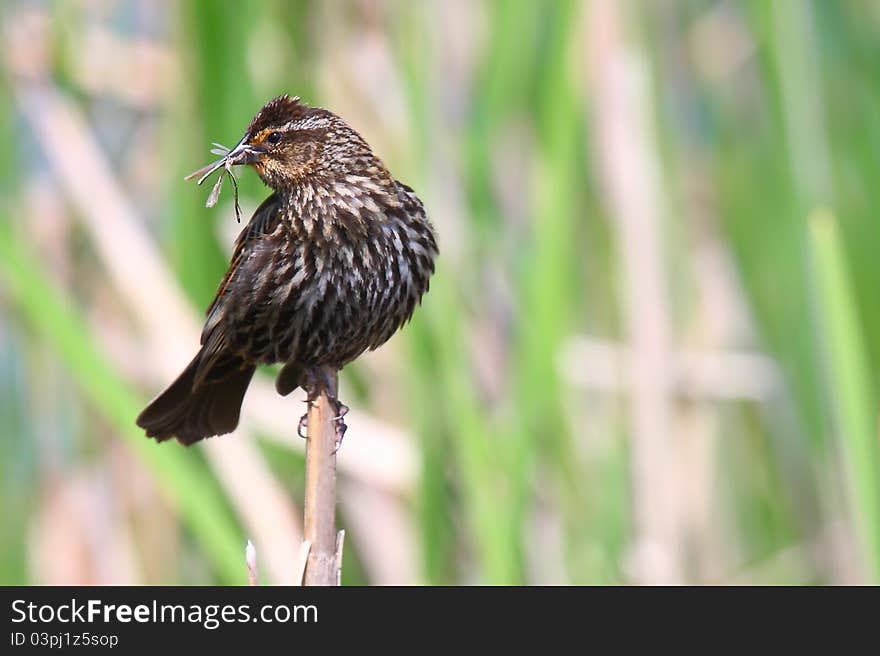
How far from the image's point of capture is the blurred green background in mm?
2611

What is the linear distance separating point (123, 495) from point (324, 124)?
1.41m

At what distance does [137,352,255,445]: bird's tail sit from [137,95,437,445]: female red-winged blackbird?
0.03 ft

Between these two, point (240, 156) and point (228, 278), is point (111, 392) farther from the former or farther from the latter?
point (240, 156)

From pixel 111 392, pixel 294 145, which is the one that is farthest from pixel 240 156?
pixel 111 392

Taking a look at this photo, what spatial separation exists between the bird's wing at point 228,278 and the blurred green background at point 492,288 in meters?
0.40

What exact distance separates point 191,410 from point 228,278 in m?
0.26

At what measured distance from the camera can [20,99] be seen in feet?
10.4

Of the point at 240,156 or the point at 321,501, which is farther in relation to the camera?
the point at 240,156

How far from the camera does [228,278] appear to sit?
2.12 metres

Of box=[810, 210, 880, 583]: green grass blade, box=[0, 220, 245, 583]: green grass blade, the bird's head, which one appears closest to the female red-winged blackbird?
the bird's head

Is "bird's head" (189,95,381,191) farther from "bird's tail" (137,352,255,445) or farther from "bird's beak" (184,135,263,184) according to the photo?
"bird's tail" (137,352,255,445)

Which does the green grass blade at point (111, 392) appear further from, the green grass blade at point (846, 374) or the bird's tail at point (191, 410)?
the green grass blade at point (846, 374)
